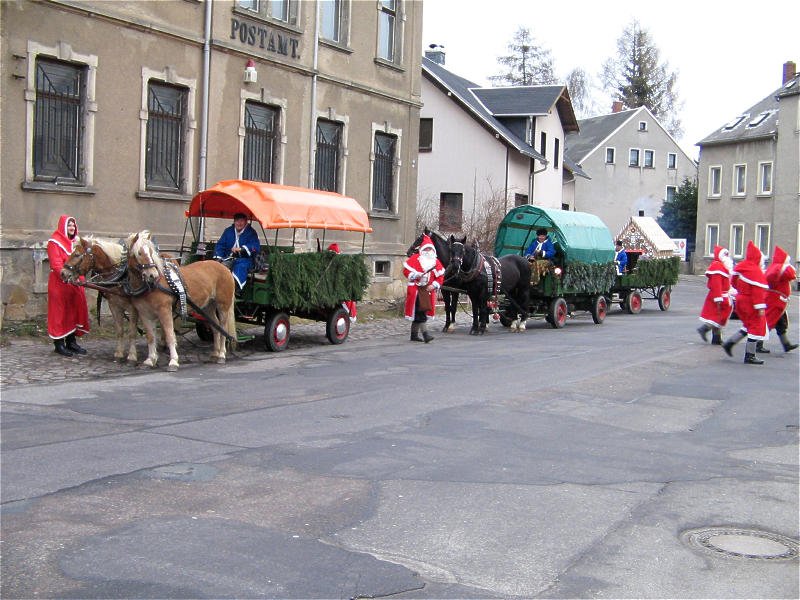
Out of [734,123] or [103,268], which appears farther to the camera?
[734,123]

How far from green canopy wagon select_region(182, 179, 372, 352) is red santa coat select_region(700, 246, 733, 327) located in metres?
6.38

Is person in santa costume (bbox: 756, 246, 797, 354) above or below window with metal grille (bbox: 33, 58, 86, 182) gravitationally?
below

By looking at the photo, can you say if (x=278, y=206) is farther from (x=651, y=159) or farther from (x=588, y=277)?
(x=651, y=159)

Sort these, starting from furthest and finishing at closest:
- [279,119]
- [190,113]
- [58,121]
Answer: [279,119], [190,113], [58,121]

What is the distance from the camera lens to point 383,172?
2558 centimetres

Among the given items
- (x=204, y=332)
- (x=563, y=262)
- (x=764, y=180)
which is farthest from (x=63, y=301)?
(x=764, y=180)

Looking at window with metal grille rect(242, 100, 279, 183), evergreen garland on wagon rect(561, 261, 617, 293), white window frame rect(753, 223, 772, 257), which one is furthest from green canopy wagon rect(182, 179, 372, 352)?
white window frame rect(753, 223, 772, 257)

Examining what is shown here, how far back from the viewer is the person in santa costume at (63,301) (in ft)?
43.3

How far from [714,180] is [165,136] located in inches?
1927

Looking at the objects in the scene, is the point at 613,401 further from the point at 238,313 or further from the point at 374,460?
the point at 238,313

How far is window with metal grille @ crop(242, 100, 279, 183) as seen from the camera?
20719 millimetres

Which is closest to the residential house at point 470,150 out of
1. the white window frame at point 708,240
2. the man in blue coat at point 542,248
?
the man in blue coat at point 542,248

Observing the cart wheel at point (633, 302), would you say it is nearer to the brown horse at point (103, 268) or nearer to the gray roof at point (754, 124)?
the brown horse at point (103, 268)

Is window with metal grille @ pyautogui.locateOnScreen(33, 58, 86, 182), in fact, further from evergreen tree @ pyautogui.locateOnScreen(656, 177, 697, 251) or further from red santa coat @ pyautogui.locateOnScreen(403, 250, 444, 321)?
evergreen tree @ pyautogui.locateOnScreen(656, 177, 697, 251)
